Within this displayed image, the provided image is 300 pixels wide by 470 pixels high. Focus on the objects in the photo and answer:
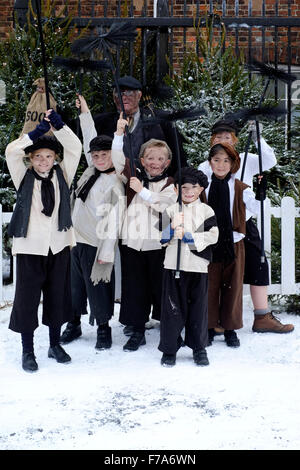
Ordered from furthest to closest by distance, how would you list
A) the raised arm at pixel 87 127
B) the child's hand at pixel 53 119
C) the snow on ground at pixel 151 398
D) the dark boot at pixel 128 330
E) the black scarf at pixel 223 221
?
the dark boot at pixel 128 330 → the raised arm at pixel 87 127 → the black scarf at pixel 223 221 → the child's hand at pixel 53 119 → the snow on ground at pixel 151 398

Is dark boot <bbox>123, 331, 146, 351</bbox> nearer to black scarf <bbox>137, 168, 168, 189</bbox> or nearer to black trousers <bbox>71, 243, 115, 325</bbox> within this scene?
black trousers <bbox>71, 243, 115, 325</bbox>

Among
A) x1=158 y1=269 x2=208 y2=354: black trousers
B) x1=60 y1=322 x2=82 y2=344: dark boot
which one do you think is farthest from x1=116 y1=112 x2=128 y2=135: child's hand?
x1=60 y1=322 x2=82 y2=344: dark boot

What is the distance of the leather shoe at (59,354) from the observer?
4.16 m

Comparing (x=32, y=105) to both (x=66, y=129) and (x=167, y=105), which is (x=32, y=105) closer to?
(x=66, y=129)

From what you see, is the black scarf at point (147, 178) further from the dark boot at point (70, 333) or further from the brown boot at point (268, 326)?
the brown boot at point (268, 326)

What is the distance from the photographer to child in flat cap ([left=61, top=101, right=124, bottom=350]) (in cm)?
430

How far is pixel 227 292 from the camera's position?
176 inches

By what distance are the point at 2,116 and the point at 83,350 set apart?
256 cm

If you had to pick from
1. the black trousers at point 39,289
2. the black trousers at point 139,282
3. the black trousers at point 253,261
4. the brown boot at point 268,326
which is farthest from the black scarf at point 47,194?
the brown boot at point 268,326

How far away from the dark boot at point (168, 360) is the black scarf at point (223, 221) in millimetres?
773

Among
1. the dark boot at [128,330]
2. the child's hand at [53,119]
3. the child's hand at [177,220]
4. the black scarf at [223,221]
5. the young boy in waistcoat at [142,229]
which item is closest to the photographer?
the child's hand at [53,119]

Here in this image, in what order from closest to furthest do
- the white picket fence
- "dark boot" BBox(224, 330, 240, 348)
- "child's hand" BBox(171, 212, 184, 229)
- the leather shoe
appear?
"child's hand" BBox(171, 212, 184, 229), the leather shoe, "dark boot" BBox(224, 330, 240, 348), the white picket fence

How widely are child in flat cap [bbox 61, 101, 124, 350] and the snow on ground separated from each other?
316 millimetres

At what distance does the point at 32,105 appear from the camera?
14.9ft
